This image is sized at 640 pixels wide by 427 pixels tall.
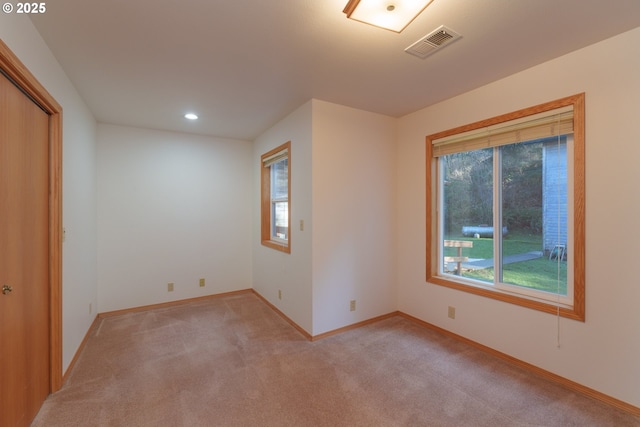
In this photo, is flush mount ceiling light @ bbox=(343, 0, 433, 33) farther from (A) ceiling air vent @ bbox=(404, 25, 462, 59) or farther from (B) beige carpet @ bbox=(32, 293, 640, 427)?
(B) beige carpet @ bbox=(32, 293, 640, 427)

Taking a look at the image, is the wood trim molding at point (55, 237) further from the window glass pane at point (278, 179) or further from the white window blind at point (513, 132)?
the white window blind at point (513, 132)

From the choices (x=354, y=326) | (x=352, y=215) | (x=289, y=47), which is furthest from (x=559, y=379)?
(x=289, y=47)

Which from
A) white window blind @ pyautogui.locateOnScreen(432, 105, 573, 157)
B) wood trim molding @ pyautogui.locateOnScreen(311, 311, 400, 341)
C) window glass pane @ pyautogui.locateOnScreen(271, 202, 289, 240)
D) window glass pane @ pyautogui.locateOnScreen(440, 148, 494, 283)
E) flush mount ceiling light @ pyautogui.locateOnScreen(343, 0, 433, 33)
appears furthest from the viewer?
window glass pane @ pyautogui.locateOnScreen(271, 202, 289, 240)

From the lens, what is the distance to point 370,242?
331 cm

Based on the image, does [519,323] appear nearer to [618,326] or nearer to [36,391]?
[618,326]

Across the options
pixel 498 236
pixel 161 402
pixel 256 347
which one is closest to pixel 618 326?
pixel 498 236

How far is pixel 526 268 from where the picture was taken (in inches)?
97.7

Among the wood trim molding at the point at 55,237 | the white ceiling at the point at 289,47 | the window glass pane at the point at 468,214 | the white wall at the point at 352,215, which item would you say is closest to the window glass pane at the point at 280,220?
the white wall at the point at 352,215

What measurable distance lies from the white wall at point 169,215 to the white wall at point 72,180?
0.30m

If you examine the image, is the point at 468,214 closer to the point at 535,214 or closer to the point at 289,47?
the point at 535,214

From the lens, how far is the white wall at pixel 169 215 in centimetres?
364

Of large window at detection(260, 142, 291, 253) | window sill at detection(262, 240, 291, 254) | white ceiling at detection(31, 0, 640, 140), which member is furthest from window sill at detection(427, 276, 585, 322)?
large window at detection(260, 142, 291, 253)

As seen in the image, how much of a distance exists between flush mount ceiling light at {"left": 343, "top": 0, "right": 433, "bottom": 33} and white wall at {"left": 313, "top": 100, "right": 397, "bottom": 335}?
1337mm

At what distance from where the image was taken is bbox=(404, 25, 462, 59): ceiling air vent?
1804 mm
